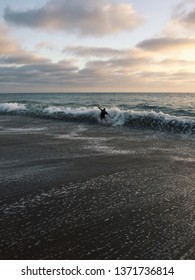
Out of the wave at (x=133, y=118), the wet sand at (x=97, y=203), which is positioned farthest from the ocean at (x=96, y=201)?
the wave at (x=133, y=118)

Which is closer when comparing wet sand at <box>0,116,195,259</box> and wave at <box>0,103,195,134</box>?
wet sand at <box>0,116,195,259</box>

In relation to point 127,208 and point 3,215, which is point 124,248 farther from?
point 3,215

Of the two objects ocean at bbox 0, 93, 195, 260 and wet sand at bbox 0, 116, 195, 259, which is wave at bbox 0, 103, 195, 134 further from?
wet sand at bbox 0, 116, 195, 259

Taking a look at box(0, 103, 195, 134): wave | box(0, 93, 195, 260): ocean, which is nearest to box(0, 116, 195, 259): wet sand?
box(0, 93, 195, 260): ocean

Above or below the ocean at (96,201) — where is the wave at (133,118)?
above

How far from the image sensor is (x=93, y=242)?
18.8ft

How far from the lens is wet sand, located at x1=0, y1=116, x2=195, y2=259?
219 inches

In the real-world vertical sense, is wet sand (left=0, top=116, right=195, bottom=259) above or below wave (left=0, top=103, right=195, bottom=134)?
below

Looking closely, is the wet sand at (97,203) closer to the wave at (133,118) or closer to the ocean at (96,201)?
the ocean at (96,201)

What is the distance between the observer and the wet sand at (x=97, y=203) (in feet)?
18.2

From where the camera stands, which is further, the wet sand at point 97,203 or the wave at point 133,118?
the wave at point 133,118
